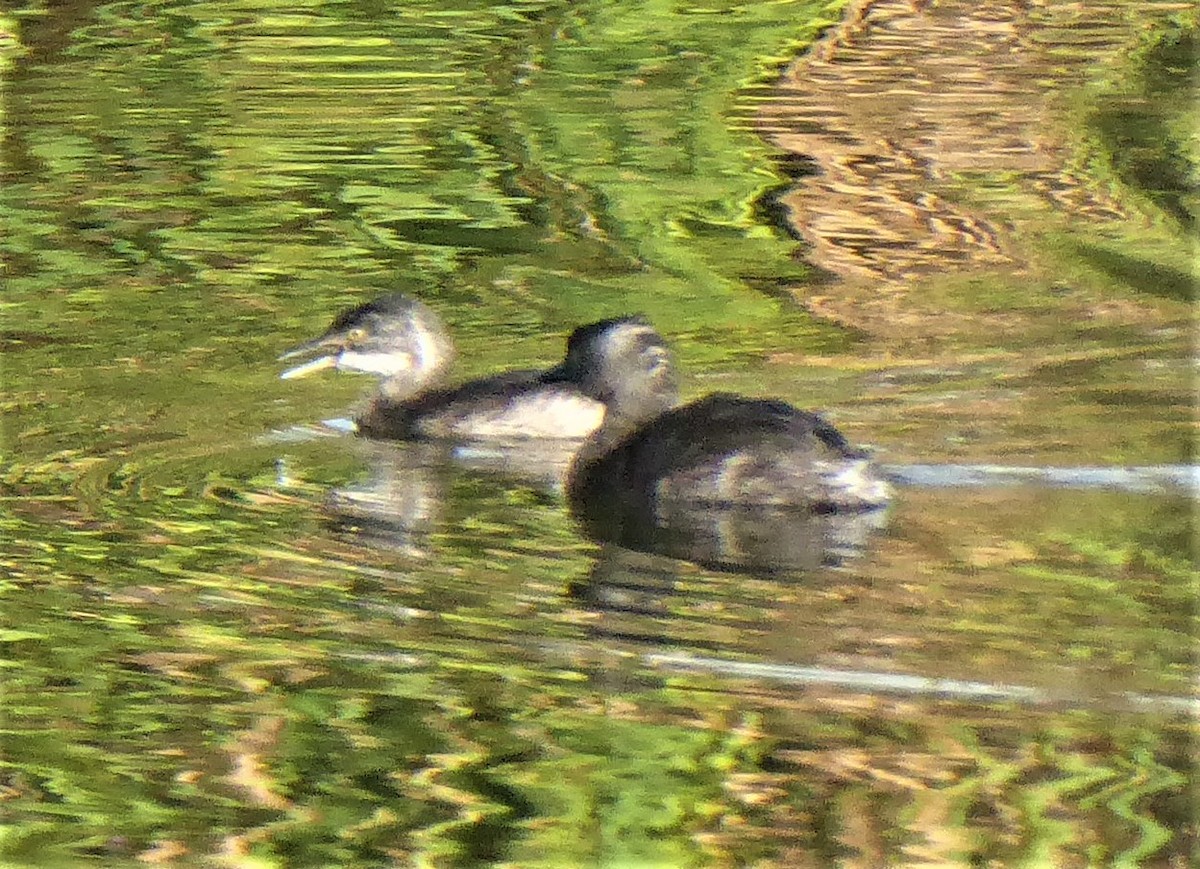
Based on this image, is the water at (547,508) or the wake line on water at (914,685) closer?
the water at (547,508)

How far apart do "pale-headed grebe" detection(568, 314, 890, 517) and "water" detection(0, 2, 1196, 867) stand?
4.8 inches

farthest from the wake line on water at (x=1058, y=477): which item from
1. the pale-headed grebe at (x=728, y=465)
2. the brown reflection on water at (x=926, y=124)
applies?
the brown reflection on water at (x=926, y=124)

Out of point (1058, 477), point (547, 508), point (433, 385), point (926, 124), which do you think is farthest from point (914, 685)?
point (926, 124)

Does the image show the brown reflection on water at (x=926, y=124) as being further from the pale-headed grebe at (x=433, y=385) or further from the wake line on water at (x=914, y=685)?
the wake line on water at (x=914, y=685)

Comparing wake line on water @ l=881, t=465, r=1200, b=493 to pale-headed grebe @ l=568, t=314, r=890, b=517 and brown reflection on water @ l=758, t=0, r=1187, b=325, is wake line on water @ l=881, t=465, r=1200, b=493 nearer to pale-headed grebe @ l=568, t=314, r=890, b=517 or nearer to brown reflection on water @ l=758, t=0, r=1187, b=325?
pale-headed grebe @ l=568, t=314, r=890, b=517

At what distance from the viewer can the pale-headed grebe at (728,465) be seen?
6.59m

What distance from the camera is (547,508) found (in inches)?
273

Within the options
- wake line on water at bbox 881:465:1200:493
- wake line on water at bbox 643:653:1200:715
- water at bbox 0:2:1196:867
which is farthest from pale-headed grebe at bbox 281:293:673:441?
wake line on water at bbox 643:653:1200:715

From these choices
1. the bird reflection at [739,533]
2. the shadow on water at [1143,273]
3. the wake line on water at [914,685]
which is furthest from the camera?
the shadow on water at [1143,273]

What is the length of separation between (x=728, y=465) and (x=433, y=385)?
6.69 feet

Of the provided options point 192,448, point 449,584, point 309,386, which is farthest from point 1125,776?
point 309,386

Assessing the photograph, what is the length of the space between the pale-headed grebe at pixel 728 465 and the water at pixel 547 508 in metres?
0.12

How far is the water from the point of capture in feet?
15.8

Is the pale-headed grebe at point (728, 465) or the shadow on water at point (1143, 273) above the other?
the pale-headed grebe at point (728, 465)
